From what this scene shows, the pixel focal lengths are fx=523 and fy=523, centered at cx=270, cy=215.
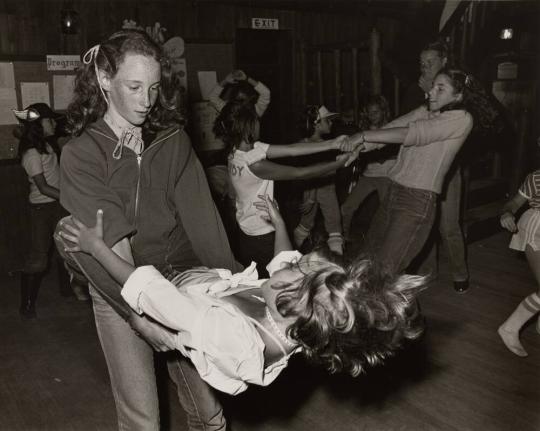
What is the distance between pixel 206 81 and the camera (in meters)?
5.90

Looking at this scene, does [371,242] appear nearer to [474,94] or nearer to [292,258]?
[474,94]

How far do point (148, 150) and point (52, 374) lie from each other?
2178mm

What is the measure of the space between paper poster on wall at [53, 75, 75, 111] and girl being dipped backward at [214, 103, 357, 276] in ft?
8.48

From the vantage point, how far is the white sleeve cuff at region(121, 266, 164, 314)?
140cm

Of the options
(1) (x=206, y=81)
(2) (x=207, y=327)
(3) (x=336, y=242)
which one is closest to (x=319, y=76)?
(1) (x=206, y=81)

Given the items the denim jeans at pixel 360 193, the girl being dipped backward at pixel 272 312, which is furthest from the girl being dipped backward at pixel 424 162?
the girl being dipped backward at pixel 272 312

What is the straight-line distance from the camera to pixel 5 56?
4.91m

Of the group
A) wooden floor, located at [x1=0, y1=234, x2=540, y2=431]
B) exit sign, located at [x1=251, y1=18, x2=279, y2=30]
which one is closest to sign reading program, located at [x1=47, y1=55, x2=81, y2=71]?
exit sign, located at [x1=251, y1=18, x2=279, y2=30]

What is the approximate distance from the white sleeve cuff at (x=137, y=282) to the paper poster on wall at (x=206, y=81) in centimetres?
475

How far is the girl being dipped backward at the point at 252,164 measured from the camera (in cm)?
325

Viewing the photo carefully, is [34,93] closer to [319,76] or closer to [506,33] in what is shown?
[319,76]

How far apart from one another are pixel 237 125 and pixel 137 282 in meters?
2.04

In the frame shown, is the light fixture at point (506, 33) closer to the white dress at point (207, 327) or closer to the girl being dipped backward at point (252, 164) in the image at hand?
the girl being dipped backward at point (252, 164)

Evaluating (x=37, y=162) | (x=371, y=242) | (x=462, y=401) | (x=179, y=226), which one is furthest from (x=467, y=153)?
(x=179, y=226)
